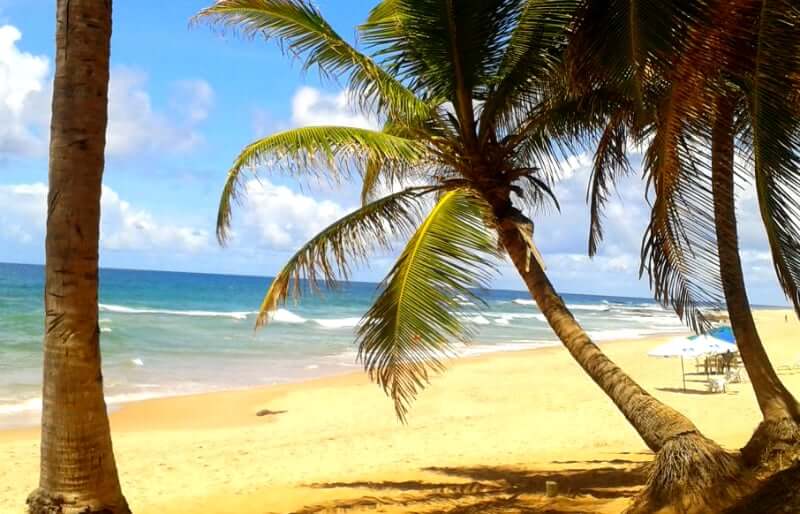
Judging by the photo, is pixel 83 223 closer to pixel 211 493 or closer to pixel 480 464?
pixel 211 493

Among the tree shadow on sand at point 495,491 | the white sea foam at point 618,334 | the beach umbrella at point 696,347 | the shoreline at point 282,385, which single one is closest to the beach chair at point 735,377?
the beach umbrella at point 696,347

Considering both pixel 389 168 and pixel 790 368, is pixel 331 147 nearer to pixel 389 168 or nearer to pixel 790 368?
pixel 389 168

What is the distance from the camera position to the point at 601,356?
599 cm

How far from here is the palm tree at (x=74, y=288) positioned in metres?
3.84

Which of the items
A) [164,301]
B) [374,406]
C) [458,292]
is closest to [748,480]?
[458,292]

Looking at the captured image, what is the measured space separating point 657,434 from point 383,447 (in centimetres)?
582

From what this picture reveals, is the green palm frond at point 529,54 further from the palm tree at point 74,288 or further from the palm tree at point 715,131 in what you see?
the palm tree at point 74,288

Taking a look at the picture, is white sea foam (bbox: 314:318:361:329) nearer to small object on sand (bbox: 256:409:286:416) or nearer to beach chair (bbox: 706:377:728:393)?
small object on sand (bbox: 256:409:286:416)

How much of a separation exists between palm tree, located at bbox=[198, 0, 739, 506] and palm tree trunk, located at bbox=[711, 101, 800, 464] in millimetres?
631

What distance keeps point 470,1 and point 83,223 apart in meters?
3.29

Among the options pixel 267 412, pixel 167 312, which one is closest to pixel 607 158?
pixel 267 412

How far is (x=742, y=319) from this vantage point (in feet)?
18.5

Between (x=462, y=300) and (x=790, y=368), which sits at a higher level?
(x=462, y=300)

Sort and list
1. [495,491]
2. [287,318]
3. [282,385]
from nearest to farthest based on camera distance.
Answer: [495,491] < [282,385] < [287,318]
